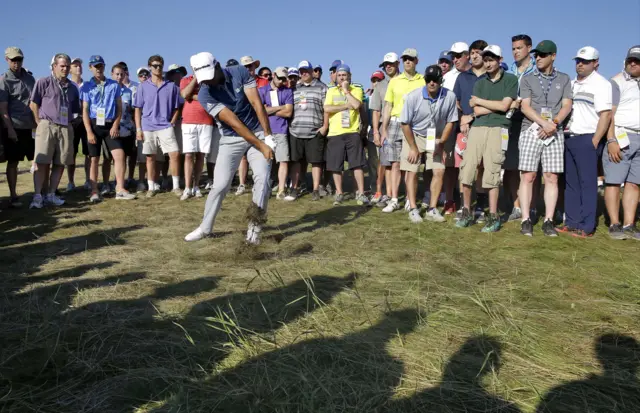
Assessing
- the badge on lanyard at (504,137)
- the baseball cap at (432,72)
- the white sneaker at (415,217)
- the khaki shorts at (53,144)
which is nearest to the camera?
the badge on lanyard at (504,137)

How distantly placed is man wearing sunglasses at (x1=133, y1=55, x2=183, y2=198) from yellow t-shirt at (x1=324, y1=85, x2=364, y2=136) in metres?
2.57

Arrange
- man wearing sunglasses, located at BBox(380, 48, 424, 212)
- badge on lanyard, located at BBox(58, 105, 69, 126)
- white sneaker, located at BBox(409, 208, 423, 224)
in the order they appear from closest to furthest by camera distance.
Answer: white sneaker, located at BBox(409, 208, 423, 224) → man wearing sunglasses, located at BBox(380, 48, 424, 212) → badge on lanyard, located at BBox(58, 105, 69, 126)

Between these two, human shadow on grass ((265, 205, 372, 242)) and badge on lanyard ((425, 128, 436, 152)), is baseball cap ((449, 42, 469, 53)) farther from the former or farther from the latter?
human shadow on grass ((265, 205, 372, 242))

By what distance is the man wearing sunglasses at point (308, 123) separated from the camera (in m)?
8.80

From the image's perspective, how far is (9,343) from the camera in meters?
3.20

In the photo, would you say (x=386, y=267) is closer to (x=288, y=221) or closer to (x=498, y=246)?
(x=498, y=246)

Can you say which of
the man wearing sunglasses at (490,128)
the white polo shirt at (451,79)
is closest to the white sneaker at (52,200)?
the man wearing sunglasses at (490,128)

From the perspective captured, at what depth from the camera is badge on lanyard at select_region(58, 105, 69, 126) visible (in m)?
8.04

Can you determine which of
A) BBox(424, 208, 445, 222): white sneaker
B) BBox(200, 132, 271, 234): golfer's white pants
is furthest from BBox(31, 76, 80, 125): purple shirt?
BBox(424, 208, 445, 222): white sneaker

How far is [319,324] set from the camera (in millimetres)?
3447

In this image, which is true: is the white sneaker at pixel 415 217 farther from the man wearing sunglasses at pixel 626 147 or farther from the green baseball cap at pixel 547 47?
the green baseball cap at pixel 547 47

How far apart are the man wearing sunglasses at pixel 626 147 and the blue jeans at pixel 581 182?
0.19 metres

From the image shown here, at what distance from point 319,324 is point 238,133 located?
2.81 metres

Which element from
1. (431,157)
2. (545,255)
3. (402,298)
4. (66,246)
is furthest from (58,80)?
(545,255)
